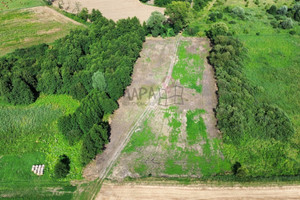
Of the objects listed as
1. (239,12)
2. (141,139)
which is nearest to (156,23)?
(239,12)

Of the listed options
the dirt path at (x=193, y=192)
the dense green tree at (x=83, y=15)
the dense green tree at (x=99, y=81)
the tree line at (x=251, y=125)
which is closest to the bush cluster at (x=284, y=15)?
the tree line at (x=251, y=125)

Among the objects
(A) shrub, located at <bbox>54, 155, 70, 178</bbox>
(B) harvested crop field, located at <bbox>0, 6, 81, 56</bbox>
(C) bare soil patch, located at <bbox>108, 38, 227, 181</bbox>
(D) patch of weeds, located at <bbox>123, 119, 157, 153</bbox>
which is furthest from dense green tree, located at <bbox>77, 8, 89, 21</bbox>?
(A) shrub, located at <bbox>54, 155, 70, 178</bbox>

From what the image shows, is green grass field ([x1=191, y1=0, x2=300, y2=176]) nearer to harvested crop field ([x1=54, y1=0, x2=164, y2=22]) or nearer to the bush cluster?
the bush cluster

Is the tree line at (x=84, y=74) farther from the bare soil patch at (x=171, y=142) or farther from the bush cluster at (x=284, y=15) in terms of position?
the bush cluster at (x=284, y=15)

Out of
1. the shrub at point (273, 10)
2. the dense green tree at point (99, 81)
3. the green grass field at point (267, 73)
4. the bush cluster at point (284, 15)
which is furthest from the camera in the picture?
the shrub at point (273, 10)

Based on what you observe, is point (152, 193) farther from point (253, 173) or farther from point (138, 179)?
point (253, 173)

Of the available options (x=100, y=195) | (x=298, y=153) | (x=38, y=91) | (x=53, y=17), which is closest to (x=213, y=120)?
(x=298, y=153)
